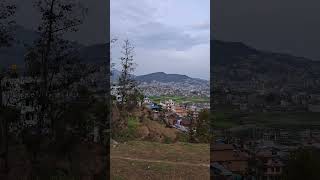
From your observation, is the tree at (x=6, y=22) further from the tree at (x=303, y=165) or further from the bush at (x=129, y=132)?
the tree at (x=303, y=165)

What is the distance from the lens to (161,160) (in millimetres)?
5996

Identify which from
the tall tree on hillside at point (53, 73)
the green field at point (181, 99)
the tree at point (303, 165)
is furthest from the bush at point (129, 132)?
the tree at point (303, 165)

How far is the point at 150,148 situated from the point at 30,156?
212cm

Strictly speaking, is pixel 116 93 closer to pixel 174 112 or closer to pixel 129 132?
pixel 129 132

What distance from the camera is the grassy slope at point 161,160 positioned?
5.59 meters

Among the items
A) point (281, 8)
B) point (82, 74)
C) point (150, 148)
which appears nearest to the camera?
point (281, 8)

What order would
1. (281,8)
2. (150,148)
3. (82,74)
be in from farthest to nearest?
1. (150,148)
2. (82,74)
3. (281,8)

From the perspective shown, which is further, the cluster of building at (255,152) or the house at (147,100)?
the house at (147,100)

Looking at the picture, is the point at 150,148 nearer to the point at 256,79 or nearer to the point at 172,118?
the point at 172,118

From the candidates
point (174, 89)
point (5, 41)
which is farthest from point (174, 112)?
point (5, 41)

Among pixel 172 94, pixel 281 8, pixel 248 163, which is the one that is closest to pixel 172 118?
pixel 172 94

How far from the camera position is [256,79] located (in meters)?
4.59

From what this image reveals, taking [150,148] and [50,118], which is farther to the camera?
[150,148]

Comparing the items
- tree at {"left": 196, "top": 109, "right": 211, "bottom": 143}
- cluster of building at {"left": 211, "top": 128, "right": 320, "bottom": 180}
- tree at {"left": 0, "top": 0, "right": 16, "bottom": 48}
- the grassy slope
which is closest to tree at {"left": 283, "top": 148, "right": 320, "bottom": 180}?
cluster of building at {"left": 211, "top": 128, "right": 320, "bottom": 180}
